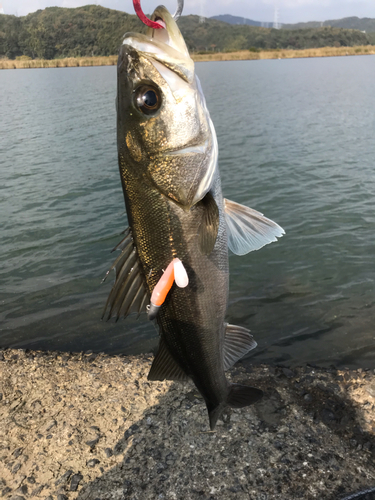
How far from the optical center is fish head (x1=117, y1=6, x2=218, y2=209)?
2150 mm

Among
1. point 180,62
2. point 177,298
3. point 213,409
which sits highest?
point 180,62

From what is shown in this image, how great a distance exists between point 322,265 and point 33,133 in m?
18.8

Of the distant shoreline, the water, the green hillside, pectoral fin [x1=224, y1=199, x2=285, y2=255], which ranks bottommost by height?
the water

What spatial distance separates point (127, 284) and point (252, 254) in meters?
7.03

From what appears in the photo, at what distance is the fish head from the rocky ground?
8.45 feet

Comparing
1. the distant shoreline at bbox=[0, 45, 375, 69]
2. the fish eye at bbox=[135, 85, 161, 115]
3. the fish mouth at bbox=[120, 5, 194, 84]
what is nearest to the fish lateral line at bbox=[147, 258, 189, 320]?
the fish eye at bbox=[135, 85, 161, 115]

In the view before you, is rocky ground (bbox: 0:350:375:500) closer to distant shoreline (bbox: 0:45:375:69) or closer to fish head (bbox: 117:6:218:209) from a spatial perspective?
fish head (bbox: 117:6:218:209)

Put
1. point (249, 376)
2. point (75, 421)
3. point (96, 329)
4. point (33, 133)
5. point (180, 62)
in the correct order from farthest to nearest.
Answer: point (33, 133), point (96, 329), point (249, 376), point (75, 421), point (180, 62)

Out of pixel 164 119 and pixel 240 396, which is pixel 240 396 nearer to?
pixel 240 396

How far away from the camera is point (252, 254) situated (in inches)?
369

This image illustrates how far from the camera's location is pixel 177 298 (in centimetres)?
255

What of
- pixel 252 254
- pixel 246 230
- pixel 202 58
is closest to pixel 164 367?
pixel 246 230

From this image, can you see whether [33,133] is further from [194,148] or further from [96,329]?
[194,148]

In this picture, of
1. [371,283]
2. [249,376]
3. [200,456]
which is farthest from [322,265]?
[200,456]
